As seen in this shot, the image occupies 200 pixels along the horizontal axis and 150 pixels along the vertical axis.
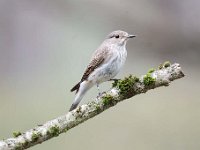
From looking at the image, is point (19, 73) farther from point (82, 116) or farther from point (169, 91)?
point (82, 116)

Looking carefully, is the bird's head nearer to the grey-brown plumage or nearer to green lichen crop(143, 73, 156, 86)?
the grey-brown plumage

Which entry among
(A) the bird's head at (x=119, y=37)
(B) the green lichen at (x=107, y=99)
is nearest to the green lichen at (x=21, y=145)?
(B) the green lichen at (x=107, y=99)

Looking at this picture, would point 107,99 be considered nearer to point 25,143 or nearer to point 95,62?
point 25,143

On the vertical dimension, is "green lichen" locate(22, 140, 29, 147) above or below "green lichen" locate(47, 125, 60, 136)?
below

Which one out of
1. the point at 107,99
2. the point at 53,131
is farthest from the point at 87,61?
the point at 53,131

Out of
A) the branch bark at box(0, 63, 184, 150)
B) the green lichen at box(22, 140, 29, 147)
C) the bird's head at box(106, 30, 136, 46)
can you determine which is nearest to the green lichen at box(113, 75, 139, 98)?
the branch bark at box(0, 63, 184, 150)

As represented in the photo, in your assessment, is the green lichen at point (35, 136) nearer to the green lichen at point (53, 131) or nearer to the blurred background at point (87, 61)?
the green lichen at point (53, 131)
